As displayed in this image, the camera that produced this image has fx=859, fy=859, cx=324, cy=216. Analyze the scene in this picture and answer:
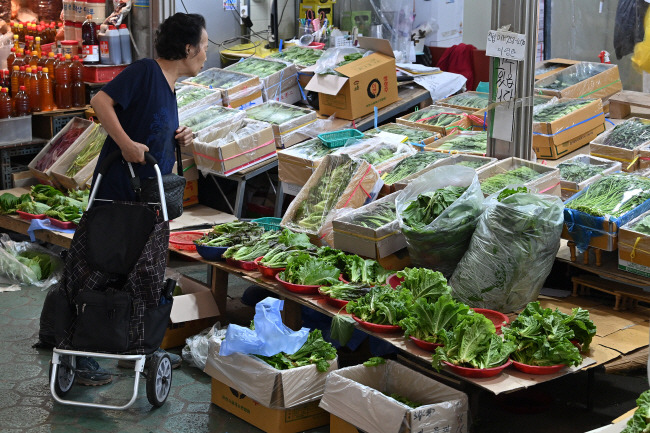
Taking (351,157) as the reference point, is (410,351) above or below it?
below

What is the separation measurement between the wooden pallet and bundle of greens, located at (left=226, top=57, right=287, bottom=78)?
3.45 metres

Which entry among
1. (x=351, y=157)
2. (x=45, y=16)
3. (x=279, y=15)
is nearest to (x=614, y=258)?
(x=351, y=157)

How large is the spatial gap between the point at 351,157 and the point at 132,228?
7.06 ft

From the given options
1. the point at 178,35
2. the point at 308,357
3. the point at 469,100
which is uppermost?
the point at 178,35

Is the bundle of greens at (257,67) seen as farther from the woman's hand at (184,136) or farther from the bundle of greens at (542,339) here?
the bundle of greens at (542,339)

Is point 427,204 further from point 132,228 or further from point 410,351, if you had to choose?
point 132,228

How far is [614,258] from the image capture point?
17.8 feet

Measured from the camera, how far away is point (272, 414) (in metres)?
4.79

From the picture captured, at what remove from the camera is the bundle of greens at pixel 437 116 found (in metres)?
8.09

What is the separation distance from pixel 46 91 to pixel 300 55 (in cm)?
282

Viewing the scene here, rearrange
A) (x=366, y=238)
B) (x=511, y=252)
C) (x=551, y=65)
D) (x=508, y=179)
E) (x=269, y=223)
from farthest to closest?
1. (x=551, y=65)
2. (x=269, y=223)
3. (x=508, y=179)
4. (x=366, y=238)
5. (x=511, y=252)

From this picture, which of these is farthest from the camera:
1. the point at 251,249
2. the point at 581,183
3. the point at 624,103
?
the point at 624,103

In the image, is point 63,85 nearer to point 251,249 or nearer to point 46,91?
point 46,91

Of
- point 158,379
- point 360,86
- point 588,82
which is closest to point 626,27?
point 588,82
